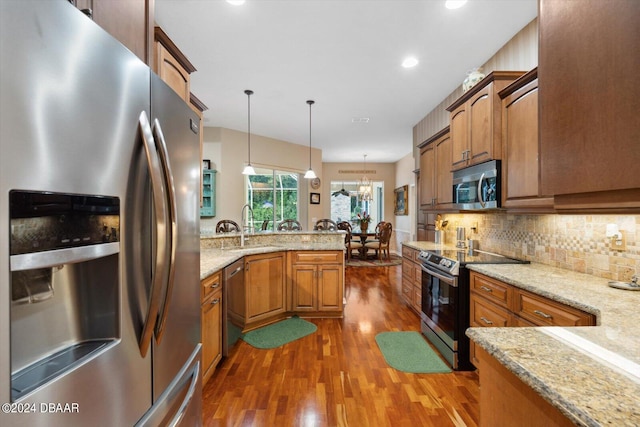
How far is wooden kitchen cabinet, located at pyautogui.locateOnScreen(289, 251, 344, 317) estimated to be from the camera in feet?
11.1

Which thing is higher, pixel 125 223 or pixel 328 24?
pixel 328 24

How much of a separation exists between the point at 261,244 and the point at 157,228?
2.85 meters

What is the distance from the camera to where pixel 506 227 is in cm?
278

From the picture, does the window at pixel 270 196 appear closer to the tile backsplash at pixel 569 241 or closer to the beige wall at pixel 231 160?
the beige wall at pixel 231 160

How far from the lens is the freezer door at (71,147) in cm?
47

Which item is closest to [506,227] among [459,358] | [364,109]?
[459,358]

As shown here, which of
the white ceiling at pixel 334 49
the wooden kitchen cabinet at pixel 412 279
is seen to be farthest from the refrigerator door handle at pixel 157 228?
the wooden kitchen cabinet at pixel 412 279

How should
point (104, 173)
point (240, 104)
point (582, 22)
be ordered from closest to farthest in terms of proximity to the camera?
1. point (104, 173)
2. point (582, 22)
3. point (240, 104)

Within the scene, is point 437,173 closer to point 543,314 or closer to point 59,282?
point 543,314

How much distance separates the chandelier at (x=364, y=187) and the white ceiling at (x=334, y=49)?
11.6 ft

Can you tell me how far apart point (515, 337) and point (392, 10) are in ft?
8.29

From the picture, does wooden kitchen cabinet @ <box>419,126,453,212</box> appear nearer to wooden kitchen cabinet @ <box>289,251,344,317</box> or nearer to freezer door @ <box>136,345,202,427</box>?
wooden kitchen cabinet @ <box>289,251,344,317</box>

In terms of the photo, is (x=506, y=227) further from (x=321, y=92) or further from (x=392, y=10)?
(x=321, y=92)

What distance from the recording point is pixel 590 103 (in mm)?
793
